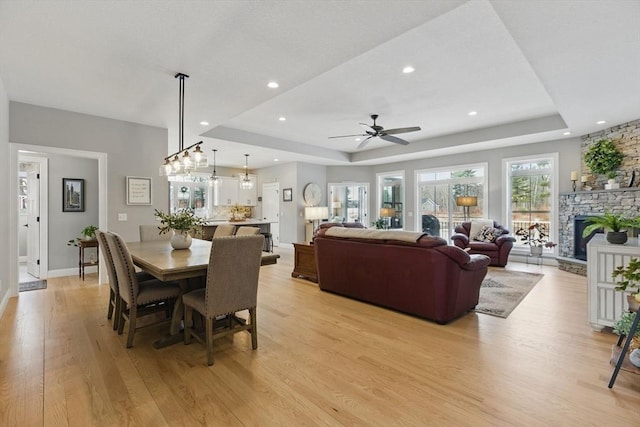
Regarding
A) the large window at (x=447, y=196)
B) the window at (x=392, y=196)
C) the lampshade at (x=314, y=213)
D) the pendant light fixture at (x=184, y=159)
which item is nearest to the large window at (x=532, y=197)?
the large window at (x=447, y=196)

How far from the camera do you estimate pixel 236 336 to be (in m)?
2.96

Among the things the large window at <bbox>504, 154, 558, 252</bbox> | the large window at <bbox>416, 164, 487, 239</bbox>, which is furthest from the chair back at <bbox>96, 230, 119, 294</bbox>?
the large window at <bbox>504, 154, 558, 252</bbox>

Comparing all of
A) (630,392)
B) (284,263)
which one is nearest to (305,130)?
(284,263)

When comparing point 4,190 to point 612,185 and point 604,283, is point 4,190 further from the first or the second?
point 612,185

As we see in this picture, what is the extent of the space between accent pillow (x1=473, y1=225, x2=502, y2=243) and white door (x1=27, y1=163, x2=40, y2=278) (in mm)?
8132

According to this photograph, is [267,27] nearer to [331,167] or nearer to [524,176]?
[524,176]

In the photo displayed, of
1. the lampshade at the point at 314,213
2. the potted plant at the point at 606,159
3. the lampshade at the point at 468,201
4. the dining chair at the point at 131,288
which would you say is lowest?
the dining chair at the point at 131,288

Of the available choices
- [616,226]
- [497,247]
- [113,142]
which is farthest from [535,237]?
[113,142]

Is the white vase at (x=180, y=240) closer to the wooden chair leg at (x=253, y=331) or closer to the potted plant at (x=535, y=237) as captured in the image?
the wooden chair leg at (x=253, y=331)

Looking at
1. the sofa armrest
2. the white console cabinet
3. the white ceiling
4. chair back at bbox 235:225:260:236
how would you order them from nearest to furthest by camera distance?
the white ceiling < the white console cabinet < chair back at bbox 235:225:260:236 < the sofa armrest

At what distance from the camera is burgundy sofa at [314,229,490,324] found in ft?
10.5

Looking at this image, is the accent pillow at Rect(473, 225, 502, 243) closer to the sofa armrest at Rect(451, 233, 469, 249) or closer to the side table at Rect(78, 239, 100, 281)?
the sofa armrest at Rect(451, 233, 469, 249)

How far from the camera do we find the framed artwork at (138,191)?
501cm

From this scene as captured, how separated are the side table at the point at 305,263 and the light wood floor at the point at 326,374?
1.56 meters
